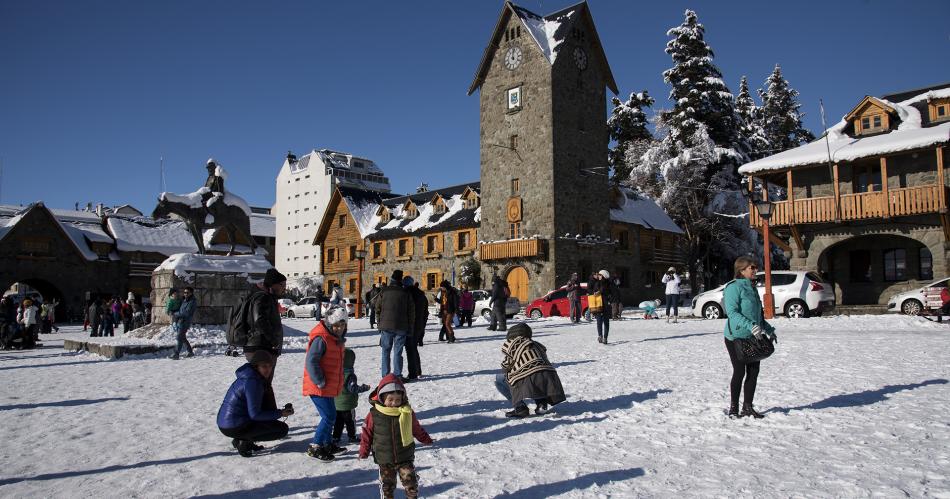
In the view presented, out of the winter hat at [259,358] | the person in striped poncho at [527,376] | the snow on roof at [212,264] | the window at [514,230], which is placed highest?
the window at [514,230]

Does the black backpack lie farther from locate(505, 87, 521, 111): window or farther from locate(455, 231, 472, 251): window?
locate(455, 231, 472, 251): window

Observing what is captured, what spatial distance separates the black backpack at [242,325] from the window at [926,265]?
2713 cm

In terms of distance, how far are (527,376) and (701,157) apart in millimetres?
37145

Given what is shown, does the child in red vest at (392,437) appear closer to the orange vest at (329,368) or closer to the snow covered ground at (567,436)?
the snow covered ground at (567,436)

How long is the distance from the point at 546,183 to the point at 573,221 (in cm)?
288

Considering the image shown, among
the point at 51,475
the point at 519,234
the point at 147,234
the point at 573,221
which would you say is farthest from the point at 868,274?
the point at 147,234

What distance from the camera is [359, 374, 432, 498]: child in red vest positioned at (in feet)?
13.7

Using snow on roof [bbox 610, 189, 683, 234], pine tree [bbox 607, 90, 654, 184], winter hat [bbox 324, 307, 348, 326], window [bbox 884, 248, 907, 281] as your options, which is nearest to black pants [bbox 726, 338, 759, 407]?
winter hat [bbox 324, 307, 348, 326]

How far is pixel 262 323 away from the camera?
6465 mm

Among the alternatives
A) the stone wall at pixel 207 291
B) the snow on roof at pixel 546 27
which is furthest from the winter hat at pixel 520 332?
the snow on roof at pixel 546 27

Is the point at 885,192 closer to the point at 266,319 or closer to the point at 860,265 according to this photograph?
the point at 860,265

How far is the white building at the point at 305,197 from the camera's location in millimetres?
64438

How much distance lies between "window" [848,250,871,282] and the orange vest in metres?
27.0

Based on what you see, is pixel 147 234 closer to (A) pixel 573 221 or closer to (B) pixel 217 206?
(A) pixel 573 221
